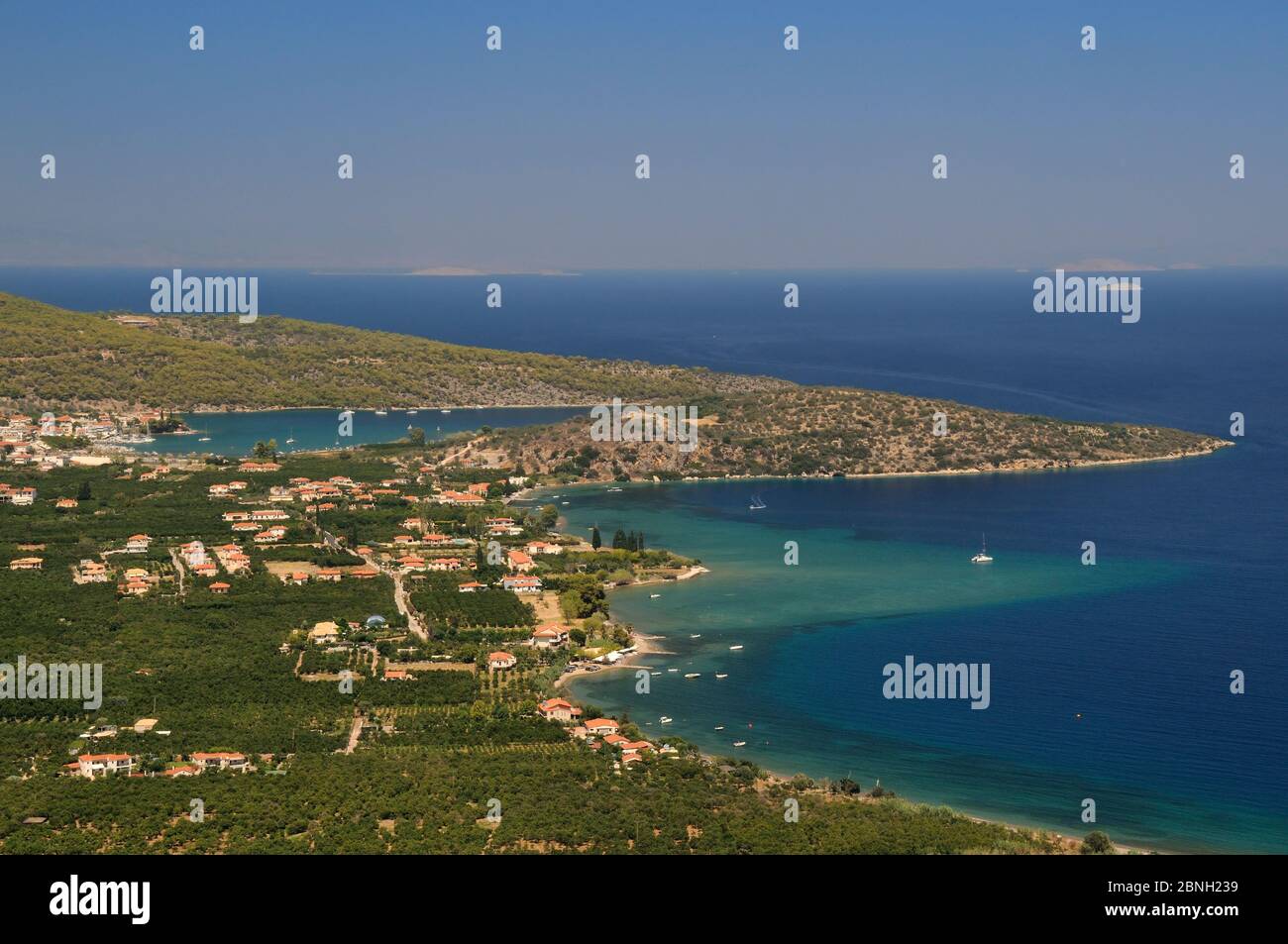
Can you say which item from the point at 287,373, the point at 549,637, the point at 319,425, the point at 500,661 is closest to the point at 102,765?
the point at 500,661

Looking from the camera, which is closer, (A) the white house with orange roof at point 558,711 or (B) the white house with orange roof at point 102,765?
(B) the white house with orange roof at point 102,765

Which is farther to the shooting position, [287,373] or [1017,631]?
[287,373]

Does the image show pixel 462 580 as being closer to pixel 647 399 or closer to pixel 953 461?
pixel 953 461

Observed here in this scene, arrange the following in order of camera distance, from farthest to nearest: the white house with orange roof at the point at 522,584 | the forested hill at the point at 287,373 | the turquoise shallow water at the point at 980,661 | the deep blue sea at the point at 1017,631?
the forested hill at the point at 287,373, the white house with orange roof at the point at 522,584, the deep blue sea at the point at 1017,631, the turquoise shallow water at the point at 980,661

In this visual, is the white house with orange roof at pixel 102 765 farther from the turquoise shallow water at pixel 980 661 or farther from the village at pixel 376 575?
the turquoise shallow water at pixel 980 661

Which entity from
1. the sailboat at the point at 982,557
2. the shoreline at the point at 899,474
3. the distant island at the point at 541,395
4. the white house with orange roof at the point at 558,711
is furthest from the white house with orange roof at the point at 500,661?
the distant island at the point at 541,395

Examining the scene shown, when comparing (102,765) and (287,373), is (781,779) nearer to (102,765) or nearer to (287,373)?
(102,765)
